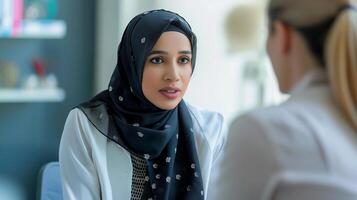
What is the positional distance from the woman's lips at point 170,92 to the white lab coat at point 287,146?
738mm

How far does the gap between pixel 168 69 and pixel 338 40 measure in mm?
800

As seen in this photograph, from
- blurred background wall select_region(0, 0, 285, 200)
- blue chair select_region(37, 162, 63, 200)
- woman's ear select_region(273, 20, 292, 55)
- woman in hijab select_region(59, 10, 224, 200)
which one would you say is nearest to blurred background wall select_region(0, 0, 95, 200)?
blurred background wall select_region(0, 0, 285, 200)

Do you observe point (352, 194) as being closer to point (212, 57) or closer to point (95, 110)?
point (95, 110)

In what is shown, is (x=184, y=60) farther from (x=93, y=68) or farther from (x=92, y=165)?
(x=93, y=68)

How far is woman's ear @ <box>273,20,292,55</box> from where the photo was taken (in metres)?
0.98

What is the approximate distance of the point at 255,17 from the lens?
1561 millimetres

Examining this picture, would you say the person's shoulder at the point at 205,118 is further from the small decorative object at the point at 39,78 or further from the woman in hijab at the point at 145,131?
the small decorative object at the point at 39,78

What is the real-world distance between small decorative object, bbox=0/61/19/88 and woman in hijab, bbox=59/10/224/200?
128cm

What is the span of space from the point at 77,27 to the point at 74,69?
0.67ft

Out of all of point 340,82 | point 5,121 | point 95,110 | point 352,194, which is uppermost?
point 340,82

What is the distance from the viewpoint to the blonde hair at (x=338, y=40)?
92 cm

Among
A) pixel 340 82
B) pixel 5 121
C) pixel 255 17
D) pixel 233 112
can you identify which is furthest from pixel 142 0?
pixel 340 82

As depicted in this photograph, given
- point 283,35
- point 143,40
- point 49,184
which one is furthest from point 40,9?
point 283,35

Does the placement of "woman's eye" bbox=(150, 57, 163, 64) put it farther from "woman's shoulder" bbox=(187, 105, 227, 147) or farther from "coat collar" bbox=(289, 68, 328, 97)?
"coat collar" bbox=(289, 68, 328, 97)
